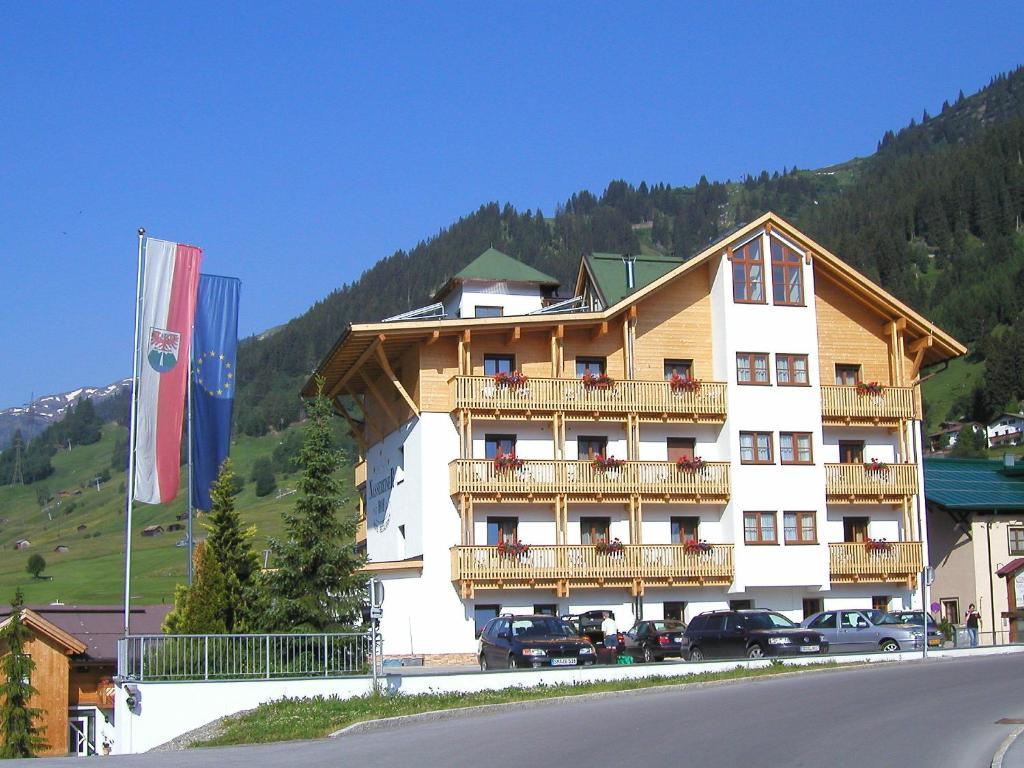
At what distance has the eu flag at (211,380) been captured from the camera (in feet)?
116

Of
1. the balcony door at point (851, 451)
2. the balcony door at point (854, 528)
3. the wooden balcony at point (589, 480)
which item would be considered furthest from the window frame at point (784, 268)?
the balcony door at point (854, 528)

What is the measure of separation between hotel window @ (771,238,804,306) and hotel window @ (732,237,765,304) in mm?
499

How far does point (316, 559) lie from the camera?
36500 mm

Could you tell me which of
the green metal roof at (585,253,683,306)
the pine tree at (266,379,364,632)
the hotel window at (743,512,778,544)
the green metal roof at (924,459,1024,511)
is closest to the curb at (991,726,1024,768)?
the pine tree at (266,379,364,632)

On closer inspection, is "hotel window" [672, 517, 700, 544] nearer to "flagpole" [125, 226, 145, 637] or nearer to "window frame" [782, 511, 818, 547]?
"window frame" [782, 511, 818, 547]

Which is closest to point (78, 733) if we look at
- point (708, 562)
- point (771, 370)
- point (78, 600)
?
point (708, 562)

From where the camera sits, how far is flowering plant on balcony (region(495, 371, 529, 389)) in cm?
4462

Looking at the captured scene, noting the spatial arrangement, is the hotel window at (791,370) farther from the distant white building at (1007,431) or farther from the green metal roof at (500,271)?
the distant white building at (1007,431)

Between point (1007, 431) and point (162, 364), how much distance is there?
428ft

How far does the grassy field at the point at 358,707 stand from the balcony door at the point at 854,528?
20755 millimetres

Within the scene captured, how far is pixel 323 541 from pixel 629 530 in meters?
13.6

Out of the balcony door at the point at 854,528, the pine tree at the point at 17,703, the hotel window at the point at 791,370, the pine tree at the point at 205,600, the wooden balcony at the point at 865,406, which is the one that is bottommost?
the pine tree at the point at 17,703

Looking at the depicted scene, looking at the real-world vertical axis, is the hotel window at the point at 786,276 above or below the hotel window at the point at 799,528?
above

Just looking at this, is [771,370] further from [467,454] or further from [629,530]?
[467,454]
